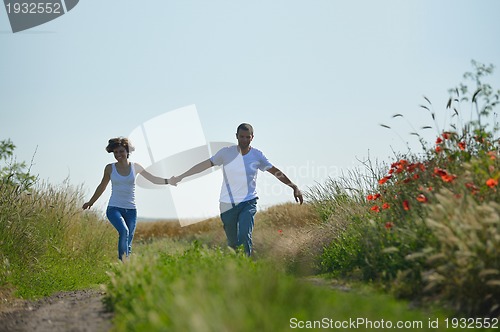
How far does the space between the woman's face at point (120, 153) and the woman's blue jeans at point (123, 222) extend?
852mm

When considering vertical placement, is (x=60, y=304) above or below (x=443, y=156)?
below

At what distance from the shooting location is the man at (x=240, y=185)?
32.6 ft

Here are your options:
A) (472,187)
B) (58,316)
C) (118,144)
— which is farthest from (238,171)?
(472,187)

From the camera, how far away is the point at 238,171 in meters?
10.0

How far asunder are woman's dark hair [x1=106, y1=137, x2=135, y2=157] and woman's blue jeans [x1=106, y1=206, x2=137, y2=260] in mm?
1002

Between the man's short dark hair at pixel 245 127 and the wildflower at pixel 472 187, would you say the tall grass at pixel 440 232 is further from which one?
the man's short dark hair at pixel 245 127

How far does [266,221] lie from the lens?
1902 centimetres

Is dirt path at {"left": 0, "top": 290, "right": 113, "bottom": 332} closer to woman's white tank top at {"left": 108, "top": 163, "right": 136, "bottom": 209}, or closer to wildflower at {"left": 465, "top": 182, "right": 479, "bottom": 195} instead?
woman's white tank top at {"left": 108, "top": 163, "right": 136, "bottom": 209}

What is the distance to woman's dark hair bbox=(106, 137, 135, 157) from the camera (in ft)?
35.4

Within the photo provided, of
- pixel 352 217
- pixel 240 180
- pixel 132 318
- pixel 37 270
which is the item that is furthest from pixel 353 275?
pixel 37 270

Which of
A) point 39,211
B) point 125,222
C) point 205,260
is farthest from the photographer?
point 39,211

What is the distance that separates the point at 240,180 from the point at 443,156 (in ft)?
10.1

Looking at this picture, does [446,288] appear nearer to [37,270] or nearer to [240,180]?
[240,180]

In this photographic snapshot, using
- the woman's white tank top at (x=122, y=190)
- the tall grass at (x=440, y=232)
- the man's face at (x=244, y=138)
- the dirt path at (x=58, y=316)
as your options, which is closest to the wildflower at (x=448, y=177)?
the tall grass at (x=440, y=232)
